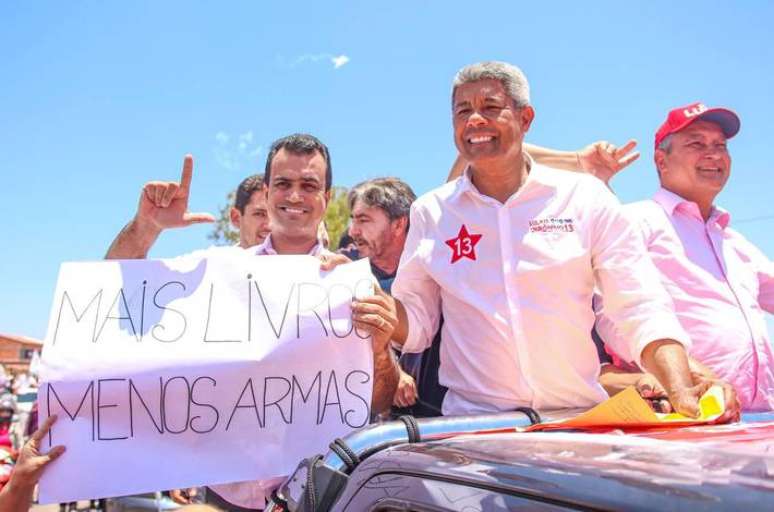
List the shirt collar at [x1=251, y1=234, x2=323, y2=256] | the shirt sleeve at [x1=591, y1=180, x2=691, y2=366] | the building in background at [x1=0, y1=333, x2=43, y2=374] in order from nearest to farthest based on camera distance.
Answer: the shirt sleeve at [x1=591, y1=180, x2=691, y2=366] → the shirt collar at [x1=251, y1=234, x2=323, y2=256] → the building in background at [x1=0, y1=333, x2=43, y2=374]

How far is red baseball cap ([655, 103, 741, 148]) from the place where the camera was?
3.22 meters

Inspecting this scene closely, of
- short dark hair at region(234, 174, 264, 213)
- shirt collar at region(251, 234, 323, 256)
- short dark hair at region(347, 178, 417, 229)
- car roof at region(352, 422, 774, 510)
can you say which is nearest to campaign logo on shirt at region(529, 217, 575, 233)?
shirt collar at region(251, 234, 323, 256)

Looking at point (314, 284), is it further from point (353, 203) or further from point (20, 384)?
point (20, 384)

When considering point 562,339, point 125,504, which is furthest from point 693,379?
point 125,504

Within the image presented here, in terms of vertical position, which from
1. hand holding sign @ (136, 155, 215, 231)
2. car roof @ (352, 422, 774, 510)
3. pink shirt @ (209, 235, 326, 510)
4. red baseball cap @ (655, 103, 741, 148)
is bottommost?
Answer: pink shirt @ (209, 235, 326, 510)

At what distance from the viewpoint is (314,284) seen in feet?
7.40

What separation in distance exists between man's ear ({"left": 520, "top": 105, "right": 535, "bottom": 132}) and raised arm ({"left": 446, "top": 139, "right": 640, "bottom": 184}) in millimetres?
794

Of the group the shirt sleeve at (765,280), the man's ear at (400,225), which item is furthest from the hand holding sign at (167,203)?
the shirt sleeve at (765,280)

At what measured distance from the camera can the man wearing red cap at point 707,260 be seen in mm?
2703

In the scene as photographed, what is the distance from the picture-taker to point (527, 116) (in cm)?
246

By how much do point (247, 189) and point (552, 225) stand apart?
223 centimetres

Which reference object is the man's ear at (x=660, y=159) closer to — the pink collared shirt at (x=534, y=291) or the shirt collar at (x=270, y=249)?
the pink collared shirt at (x=534, y=291)

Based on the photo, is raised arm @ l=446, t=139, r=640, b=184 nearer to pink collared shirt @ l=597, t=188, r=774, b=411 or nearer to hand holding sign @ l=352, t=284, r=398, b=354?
pink collared shirt @ l=597, t=188, r=774, b=411

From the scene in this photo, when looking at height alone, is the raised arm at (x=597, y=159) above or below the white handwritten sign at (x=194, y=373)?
above
